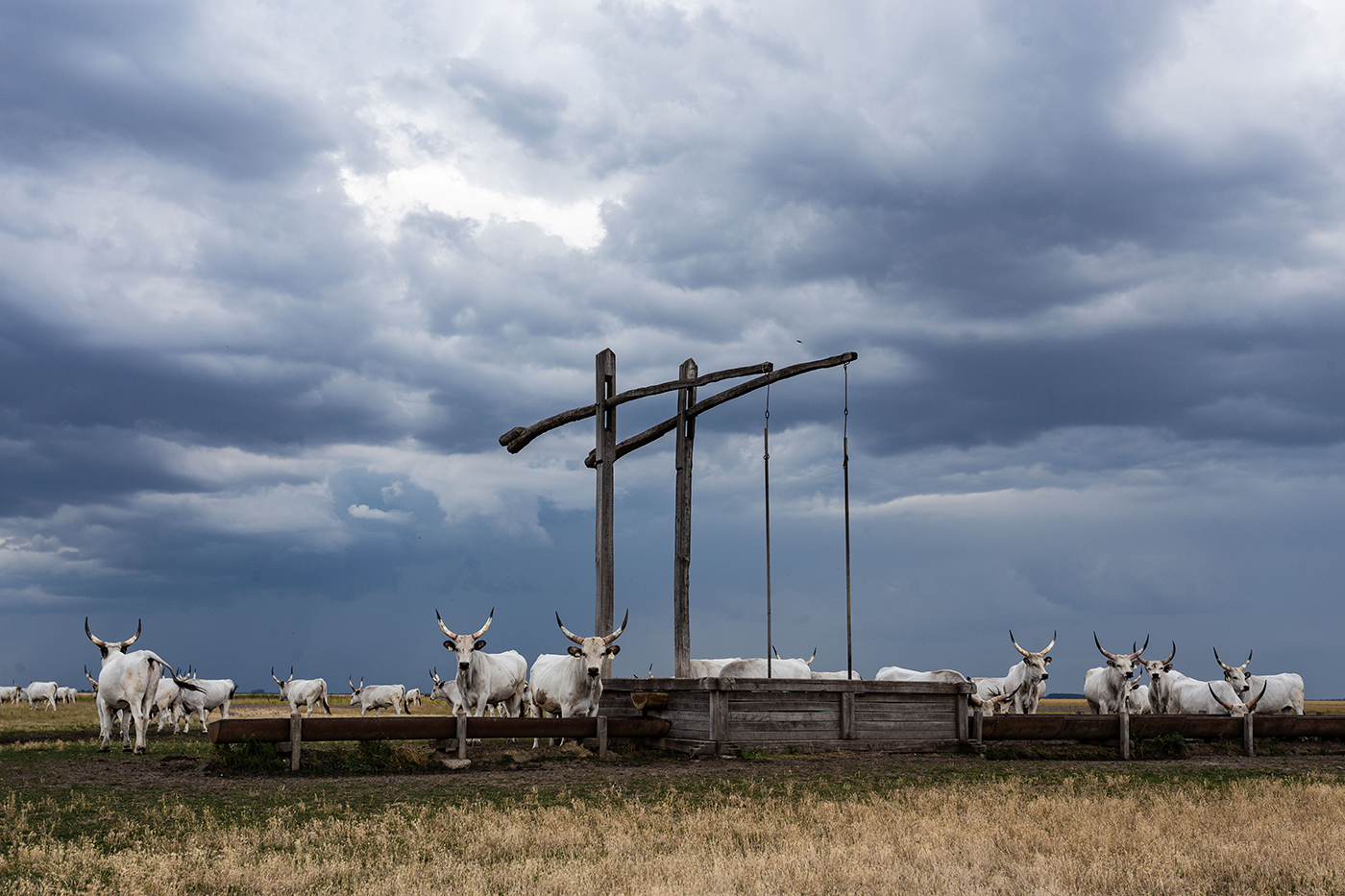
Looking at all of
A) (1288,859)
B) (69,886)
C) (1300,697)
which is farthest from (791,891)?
(1300,697)

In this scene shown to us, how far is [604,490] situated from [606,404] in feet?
5.47

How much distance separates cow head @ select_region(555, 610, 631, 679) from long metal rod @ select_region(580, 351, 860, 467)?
134 inches

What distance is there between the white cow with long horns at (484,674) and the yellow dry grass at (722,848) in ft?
24.1

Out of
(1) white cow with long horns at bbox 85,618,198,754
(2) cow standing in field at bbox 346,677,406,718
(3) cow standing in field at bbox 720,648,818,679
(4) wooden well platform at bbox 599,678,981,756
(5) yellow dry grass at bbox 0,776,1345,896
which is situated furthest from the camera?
(2) cow standing in field at bbox 346,677,406,718

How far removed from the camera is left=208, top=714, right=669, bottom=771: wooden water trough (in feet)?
50.6

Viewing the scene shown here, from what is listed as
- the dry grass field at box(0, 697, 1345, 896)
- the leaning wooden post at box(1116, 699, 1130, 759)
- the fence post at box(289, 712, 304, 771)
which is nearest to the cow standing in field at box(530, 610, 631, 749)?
the dry grass field at box(0, 697, 1345, 896)

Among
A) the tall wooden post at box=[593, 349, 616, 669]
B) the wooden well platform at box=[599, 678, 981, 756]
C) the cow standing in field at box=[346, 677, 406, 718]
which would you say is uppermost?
the tall wooden post at box=[593, 349, 616, 669]

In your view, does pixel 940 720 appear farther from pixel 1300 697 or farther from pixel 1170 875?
pixel 1300 697

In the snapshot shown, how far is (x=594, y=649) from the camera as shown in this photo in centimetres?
1883

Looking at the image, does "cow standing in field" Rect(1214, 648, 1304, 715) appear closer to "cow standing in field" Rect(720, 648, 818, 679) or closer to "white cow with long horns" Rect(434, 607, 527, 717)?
"cow standing in field" Rect(720, 648, 818, 679)

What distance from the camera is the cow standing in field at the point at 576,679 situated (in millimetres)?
18875

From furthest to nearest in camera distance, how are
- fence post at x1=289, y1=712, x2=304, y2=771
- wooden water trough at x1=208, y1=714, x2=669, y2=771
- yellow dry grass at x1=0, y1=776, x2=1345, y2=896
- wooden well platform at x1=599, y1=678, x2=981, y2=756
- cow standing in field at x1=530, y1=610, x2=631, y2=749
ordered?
cow standing in field at x1=530, y1=610, x2=631, y2=749, wooden well platform at x1=599, y1=678, x2=981, y2=756, fence post at x1=289, y1=712, x2=304, y2=771, wooden water trough at x1=208, y1=714, x2=669, y2=771, yellow dry grass at x1=0, y1=776, x2=1345, y2=896

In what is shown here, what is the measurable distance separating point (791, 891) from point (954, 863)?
1.68 m

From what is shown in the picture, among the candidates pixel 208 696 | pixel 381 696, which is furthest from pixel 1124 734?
pixel 381 696
